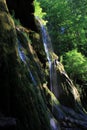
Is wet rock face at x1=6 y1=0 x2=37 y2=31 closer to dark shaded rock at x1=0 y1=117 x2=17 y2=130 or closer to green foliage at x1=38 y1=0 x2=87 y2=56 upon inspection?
dark shaded rock at x1=0 y1=117 x2=17 y2=130

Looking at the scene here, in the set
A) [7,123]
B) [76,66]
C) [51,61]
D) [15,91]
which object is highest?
[76,66]

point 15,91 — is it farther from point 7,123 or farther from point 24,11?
point 24,11

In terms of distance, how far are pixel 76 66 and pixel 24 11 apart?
1055 centimetres

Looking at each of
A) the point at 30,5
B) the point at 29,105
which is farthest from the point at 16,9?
the point at 29,105

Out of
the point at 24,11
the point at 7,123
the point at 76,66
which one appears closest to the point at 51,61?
the point at 24,11

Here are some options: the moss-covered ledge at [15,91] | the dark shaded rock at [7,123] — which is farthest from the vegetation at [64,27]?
the dark shaded rock at [7,123]

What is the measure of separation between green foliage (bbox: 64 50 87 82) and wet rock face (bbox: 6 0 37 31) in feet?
31.7

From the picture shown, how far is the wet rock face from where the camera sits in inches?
666

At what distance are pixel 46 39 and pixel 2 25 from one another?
10469mm

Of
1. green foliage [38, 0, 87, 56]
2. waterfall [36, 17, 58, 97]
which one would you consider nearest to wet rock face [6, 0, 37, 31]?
waterfall [36, 17, 58, 97]

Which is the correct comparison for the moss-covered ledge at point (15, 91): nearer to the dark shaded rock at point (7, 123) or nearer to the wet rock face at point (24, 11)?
the dark shaded rock at point (7, 123)

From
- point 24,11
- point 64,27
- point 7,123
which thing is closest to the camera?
point 7,123

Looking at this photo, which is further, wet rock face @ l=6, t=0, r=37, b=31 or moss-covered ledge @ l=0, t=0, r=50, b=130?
wet rock face @ l=6, t=0, r=37, b=31

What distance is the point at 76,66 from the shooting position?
87.8 feet
